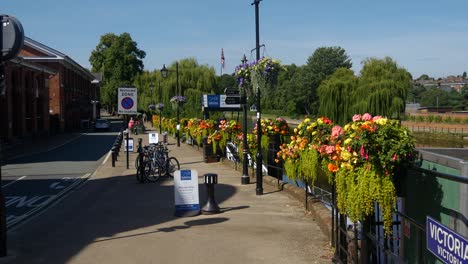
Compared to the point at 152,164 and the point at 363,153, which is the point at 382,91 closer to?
the point at 152,164

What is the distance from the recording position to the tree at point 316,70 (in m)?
94.6

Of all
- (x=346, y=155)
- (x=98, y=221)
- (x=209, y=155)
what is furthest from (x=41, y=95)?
(x=346, y=155)

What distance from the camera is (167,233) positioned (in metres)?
8.98

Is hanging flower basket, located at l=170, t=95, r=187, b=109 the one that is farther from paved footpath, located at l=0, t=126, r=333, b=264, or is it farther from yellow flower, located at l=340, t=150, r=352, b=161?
yellow flower, located at l=340, t=150, r=352, b=161

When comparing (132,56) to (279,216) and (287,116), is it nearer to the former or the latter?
(287,116)

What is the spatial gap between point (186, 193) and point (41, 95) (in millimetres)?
43543

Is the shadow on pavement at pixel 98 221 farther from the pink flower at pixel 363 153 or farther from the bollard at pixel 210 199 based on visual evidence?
the pink flower at pixel 363 153

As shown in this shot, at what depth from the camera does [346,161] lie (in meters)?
A: 5.31

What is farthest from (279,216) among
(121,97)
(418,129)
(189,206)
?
(418,129)

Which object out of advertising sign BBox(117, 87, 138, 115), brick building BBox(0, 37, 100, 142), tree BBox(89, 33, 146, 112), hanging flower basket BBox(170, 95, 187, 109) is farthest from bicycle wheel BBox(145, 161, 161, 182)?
tree BBox(89, 33, 146, 112)

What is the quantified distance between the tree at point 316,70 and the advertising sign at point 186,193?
79.2m

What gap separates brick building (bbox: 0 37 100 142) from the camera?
1527 inches

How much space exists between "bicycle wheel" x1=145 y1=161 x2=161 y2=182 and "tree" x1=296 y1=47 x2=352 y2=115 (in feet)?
241

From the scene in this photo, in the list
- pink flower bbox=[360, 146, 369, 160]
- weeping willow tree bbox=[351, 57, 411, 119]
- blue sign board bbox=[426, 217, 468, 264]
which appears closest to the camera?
blue sign board bbox=[426, 217, 468, 264]
